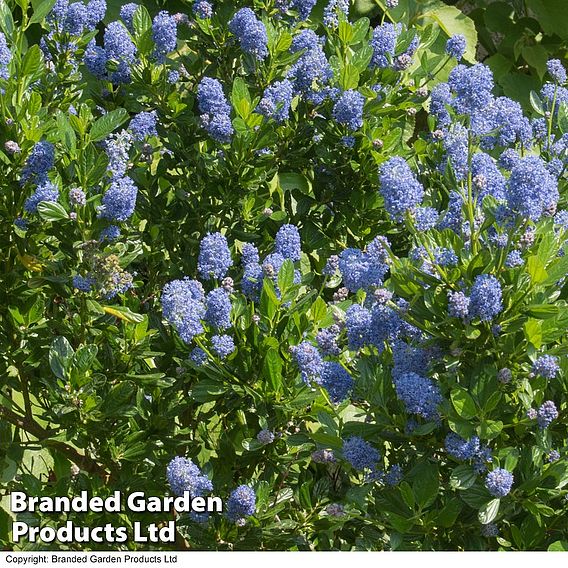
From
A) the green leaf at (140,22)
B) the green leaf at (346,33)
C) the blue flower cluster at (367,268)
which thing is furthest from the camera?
the green leaf at (346,33)

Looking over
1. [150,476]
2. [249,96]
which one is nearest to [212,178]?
[249,96]

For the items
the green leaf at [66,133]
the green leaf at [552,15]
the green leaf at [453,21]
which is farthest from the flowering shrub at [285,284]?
the green leaf at [552,15]

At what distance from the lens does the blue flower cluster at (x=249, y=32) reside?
2648 millimetres

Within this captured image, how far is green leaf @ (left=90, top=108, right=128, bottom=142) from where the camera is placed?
255 cm

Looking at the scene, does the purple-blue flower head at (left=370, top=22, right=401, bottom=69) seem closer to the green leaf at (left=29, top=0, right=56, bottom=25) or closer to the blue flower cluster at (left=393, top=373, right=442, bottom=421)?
the green leaf at (left=29, top=0, right=56, bottom=25)

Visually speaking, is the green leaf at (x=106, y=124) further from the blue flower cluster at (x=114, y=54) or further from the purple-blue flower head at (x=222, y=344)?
the purple-blue flower head at (x=222, y=344)

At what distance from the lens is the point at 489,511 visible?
78.2 inches

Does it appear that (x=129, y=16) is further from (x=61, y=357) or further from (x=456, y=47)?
(x=61, y=357)

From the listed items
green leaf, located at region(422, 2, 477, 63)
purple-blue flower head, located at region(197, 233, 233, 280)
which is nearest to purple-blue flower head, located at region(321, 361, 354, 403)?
purple-blue flower head, located at region(197, 233, 233, 280)

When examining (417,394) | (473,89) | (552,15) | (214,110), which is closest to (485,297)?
(417,394)

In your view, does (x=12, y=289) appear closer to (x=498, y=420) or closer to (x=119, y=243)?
(x=119, y=243)

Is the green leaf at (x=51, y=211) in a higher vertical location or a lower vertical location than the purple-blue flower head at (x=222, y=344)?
higher

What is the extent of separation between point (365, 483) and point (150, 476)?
675 mm

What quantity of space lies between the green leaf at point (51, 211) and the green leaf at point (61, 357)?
0.28m
